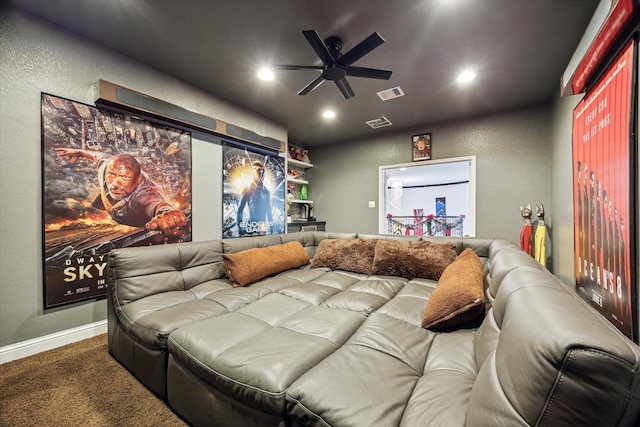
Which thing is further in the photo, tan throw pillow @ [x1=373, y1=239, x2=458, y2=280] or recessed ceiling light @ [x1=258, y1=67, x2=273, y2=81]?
recessed ceiling light @ [x1=258, y1=67, x2=273, y2=81]

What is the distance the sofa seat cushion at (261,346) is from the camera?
94 centimetres

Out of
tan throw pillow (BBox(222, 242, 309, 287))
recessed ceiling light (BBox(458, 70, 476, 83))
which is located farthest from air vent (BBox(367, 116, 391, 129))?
tan throw pillow (BBox(222, 242, 309, 287))

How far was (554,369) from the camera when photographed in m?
0.47

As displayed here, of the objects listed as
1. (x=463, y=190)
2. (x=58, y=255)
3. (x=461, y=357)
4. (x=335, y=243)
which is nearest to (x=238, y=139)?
(x=335, y=243)

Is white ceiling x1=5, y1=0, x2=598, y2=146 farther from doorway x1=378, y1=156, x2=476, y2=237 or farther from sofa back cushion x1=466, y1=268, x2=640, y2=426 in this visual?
doorway x1=378, y1=156, x2=476, y2=237

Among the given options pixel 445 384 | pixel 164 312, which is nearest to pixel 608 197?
pixel 445 384

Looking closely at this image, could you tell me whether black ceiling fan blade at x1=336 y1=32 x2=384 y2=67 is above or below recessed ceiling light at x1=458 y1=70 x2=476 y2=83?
below

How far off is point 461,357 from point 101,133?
3.17 meters

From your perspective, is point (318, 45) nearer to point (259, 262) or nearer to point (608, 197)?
point (259, 262)

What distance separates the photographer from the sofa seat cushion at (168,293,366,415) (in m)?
0.94

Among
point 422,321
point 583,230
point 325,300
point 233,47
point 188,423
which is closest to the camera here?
point 188,423

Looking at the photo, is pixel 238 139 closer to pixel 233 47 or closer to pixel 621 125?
pixel 233 47

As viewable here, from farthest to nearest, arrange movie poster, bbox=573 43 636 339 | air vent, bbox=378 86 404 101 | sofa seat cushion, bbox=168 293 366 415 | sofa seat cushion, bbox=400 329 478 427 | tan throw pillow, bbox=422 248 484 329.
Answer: air vent, bbox=378 86 404 101, movie poster, bbox=573 43 636 339, tan throw pillow, bbox=422 248 484 329, sofa seat cushion, bbox=168 293 366 415, sofa seat cushion, bbox=400 329 478 427

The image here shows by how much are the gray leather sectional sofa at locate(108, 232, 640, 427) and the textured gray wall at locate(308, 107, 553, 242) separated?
8.54 ft
